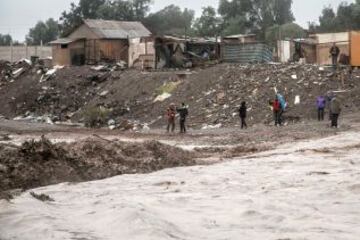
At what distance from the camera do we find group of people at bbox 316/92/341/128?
2359cm

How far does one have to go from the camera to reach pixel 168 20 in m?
85.4

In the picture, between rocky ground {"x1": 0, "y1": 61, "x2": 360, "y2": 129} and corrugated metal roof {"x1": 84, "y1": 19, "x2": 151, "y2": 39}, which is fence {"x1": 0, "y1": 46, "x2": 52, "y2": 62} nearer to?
corrugated metal roof {"x1": 84, "y1": 19, "x2": 151, "y2": 39}

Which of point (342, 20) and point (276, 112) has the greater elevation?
point (342, 20)

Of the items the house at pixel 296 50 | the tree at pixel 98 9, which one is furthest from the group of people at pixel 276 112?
the tree at pixel 98 9

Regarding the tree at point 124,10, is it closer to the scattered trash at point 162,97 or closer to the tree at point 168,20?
the tree at point 168,20

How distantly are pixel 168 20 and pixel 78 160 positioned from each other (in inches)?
2825

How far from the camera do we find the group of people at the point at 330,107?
23.6 m

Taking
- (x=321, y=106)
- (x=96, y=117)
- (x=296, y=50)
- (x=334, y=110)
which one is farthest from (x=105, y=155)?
(x=296, y=50)

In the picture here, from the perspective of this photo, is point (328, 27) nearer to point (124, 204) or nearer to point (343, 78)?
point (343, 78)

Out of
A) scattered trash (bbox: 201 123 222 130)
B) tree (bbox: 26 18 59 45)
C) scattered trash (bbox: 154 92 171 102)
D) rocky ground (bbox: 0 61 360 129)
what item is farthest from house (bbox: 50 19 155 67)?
tree (bbox: 26 18 59 45)

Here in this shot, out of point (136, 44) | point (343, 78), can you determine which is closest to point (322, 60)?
point (343, 78)

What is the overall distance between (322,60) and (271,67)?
7.82 metres

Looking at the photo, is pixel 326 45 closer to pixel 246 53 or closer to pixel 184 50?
pixel 246 53

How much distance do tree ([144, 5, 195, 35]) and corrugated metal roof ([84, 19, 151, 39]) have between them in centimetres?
2700
